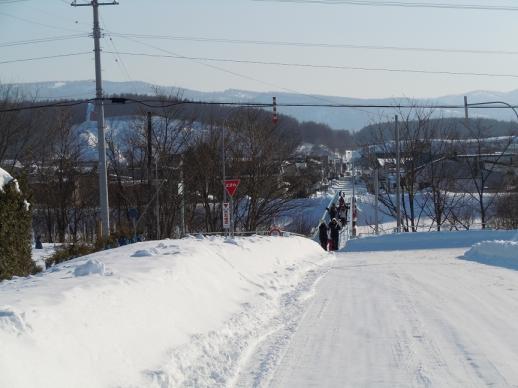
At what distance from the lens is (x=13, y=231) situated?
58.5 ft

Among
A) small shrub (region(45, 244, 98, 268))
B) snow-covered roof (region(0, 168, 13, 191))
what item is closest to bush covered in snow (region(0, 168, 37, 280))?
snow-covered roof (region(0, 168, 13, 191))

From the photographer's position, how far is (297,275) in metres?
17.2

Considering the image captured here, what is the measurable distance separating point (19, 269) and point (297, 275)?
712cm

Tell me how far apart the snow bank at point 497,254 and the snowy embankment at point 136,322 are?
10.4 meters

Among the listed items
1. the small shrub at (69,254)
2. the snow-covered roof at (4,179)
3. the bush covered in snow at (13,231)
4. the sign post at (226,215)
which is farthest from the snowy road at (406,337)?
the sign post at (226,215)

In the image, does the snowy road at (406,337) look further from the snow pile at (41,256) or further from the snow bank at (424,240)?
the snow bank at (424,240)

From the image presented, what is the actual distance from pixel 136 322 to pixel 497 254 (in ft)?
58.4

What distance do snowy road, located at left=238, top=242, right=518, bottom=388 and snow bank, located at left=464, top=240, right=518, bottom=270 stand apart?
5919 mm

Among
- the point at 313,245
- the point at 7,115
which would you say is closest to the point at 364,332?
the point at 313,245

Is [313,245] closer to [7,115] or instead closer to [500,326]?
[500,326]

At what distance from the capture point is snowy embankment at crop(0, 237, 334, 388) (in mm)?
5598

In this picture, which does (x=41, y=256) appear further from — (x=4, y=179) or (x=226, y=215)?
(x=4, y=179)

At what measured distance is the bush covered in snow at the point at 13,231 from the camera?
17.2m

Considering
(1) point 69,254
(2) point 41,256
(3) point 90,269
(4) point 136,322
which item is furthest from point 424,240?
(4) point 136,322
